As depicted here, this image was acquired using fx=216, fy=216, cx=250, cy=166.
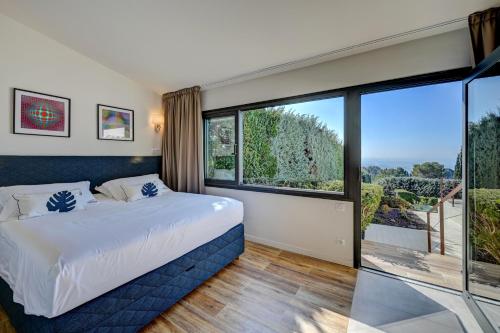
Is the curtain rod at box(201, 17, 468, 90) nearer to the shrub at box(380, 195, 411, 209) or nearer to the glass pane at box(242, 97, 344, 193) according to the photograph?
the glass pane at box(242, 97, 344, 193)

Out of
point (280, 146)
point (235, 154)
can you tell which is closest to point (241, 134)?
point (235, 154)

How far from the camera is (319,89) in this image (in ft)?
8.64

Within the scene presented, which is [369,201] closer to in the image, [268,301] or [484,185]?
[484,185]

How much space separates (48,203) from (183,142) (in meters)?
1.92

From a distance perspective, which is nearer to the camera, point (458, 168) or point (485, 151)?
point (485, 151)

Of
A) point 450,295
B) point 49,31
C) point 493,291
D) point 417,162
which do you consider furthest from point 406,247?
point 49,31

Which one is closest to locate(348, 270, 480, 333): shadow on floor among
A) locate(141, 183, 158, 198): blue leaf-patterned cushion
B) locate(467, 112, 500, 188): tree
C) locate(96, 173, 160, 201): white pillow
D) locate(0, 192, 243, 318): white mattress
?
locate(467, 112, 500, 188): tree

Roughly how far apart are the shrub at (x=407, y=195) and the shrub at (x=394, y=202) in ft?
0.11

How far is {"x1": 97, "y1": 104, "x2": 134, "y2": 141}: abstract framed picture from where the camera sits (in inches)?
125

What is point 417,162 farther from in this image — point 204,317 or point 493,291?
point 204,317

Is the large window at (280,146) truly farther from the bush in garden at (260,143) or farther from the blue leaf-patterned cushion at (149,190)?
the blue leaf-patterned cushion at (149,190)

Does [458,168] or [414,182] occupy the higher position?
[458,168]

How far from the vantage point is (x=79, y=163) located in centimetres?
290

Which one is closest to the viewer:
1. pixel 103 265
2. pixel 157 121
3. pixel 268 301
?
pixel 103 265
